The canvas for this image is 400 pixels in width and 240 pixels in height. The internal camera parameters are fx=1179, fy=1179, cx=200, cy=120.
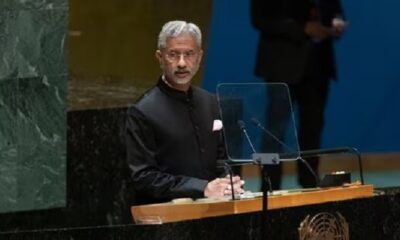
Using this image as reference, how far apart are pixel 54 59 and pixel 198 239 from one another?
2.54 m

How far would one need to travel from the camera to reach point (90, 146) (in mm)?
6789

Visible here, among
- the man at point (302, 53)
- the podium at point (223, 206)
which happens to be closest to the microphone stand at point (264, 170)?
the podium at point (223, 206)

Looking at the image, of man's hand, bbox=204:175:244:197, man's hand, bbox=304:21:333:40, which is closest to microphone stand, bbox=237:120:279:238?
man's hand, bbox=204:175:244:197

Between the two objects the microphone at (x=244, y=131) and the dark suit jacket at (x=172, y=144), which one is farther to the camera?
the dark suit jacket at (x=172, y=144)

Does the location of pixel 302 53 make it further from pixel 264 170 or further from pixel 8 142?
pixel 264 170

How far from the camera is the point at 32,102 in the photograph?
6.25 meters

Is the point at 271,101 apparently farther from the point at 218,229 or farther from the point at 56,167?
the point at 56,167

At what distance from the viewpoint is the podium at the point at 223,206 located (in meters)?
4.07

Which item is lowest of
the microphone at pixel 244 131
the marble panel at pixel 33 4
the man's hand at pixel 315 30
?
the microphone at pixel 244 131

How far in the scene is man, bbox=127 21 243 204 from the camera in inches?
176

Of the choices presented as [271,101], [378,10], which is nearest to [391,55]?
[378,10]

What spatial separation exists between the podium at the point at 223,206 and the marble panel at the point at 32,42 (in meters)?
2.21

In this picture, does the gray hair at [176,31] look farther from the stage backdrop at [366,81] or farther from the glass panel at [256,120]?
the stage backdrop at [366,81]

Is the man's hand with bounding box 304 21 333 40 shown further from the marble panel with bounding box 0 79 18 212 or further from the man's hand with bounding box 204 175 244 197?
the man's hand with bounding box 204 175 244 197
